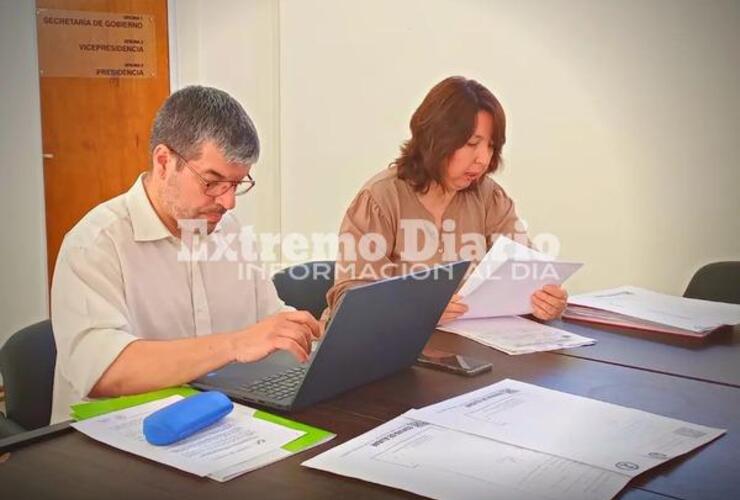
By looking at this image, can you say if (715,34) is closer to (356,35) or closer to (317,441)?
(356,35)

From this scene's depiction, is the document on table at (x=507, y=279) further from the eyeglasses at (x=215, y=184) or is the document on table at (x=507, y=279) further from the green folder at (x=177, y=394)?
the green folder at (x=177, y=394)

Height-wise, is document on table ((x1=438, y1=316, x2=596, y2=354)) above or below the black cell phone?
below

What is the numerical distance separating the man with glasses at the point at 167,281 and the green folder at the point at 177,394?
1.3 inches

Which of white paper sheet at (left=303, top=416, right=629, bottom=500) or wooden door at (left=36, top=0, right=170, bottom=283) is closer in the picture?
white paper sheet at (left=303, top=416, right=629, bottom=500)

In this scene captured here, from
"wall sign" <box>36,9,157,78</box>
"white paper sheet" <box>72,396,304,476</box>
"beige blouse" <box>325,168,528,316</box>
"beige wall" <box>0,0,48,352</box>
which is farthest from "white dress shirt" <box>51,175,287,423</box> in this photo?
"wall sign" <box>36,9,157,78</box>

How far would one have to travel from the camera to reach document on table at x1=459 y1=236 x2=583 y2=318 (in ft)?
5.98

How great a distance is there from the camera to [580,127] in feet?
10.3

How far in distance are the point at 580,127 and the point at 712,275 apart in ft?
3.03

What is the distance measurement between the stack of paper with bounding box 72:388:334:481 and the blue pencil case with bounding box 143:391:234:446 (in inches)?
0.4

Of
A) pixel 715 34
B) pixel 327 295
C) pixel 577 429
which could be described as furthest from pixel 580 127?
pixel 577 429

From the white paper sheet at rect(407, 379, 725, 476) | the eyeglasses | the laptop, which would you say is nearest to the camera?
the white paper sheet at rect(407, 379, 725, 476)

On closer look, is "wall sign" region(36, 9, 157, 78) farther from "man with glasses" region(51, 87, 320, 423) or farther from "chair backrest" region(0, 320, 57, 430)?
"chair backrest" region(0, 320, 57, 430)

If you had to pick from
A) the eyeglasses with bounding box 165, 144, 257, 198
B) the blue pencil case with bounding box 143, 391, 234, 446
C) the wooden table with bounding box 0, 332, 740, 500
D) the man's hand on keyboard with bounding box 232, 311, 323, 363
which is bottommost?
the wooden table with bounding box 0, 332, 740, 500

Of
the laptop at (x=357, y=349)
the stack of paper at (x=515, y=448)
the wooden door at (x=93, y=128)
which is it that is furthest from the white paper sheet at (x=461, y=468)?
the wooden door at (x=93, y=128)
